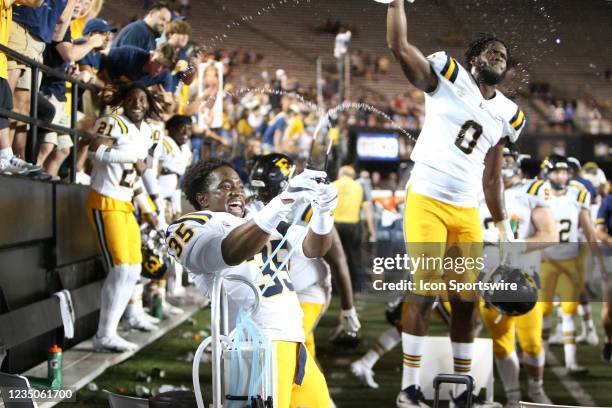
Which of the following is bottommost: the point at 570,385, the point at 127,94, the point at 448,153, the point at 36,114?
the point at 570,385

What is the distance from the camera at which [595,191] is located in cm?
474

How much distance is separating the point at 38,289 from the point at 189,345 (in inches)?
45.5

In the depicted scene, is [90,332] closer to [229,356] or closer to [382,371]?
[382,371]

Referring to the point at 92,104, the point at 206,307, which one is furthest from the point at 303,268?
the point at 206,307

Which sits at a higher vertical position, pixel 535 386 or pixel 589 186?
pixel 589 186

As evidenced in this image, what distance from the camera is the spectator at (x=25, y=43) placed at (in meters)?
4.22

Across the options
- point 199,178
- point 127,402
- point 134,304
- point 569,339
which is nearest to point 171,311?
point 134,304

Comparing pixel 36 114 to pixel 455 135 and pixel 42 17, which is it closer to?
pixel 42 17

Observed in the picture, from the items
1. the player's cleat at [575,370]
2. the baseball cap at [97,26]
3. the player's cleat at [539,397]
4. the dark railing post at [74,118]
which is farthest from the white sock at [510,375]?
the baseball cap at [97,26]

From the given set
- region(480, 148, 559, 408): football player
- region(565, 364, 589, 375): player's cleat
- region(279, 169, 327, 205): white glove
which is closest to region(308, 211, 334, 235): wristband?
region(279, 169, 327, 205): white glove

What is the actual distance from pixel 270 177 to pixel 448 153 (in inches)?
26.4

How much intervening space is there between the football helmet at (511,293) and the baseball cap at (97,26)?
244 cm

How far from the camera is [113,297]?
4617mm

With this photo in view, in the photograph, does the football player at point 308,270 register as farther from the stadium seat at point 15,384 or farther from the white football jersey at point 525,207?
the stadium seat at point 15,384
